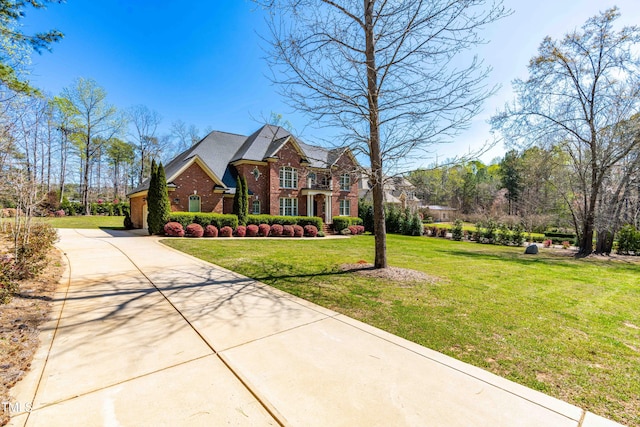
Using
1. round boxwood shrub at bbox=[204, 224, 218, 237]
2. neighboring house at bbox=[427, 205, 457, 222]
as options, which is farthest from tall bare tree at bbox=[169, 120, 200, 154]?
neighboring house at bbox=[427, 205, 457, 222]

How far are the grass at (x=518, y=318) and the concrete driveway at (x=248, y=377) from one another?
0.38 meters

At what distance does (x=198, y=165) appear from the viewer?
18.3 meters

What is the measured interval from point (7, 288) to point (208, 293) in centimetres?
275

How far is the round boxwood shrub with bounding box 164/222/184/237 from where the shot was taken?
1473 centimetres

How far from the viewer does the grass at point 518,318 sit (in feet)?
8.45

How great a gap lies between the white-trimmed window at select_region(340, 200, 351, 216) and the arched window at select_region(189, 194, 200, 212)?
1233 centimetres

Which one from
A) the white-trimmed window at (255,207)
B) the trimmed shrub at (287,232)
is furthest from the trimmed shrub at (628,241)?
the white-trimmed window at (255,207)

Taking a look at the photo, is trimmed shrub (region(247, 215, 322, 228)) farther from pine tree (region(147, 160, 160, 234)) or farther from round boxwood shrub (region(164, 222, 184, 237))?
pine tree (region(147, 160, 160, 234))

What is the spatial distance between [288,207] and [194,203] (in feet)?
23.8

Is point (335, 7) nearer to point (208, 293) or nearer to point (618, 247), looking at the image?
point (208, 293)

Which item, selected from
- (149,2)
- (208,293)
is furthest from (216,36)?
(208,293)

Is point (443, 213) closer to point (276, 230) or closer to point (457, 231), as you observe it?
point (457, 231)

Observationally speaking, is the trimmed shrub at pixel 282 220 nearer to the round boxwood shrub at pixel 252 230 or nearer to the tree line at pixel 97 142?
the round boxwood shrub at pixel 252 230

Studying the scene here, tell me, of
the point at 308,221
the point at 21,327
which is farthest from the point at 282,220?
the point at 21,327
